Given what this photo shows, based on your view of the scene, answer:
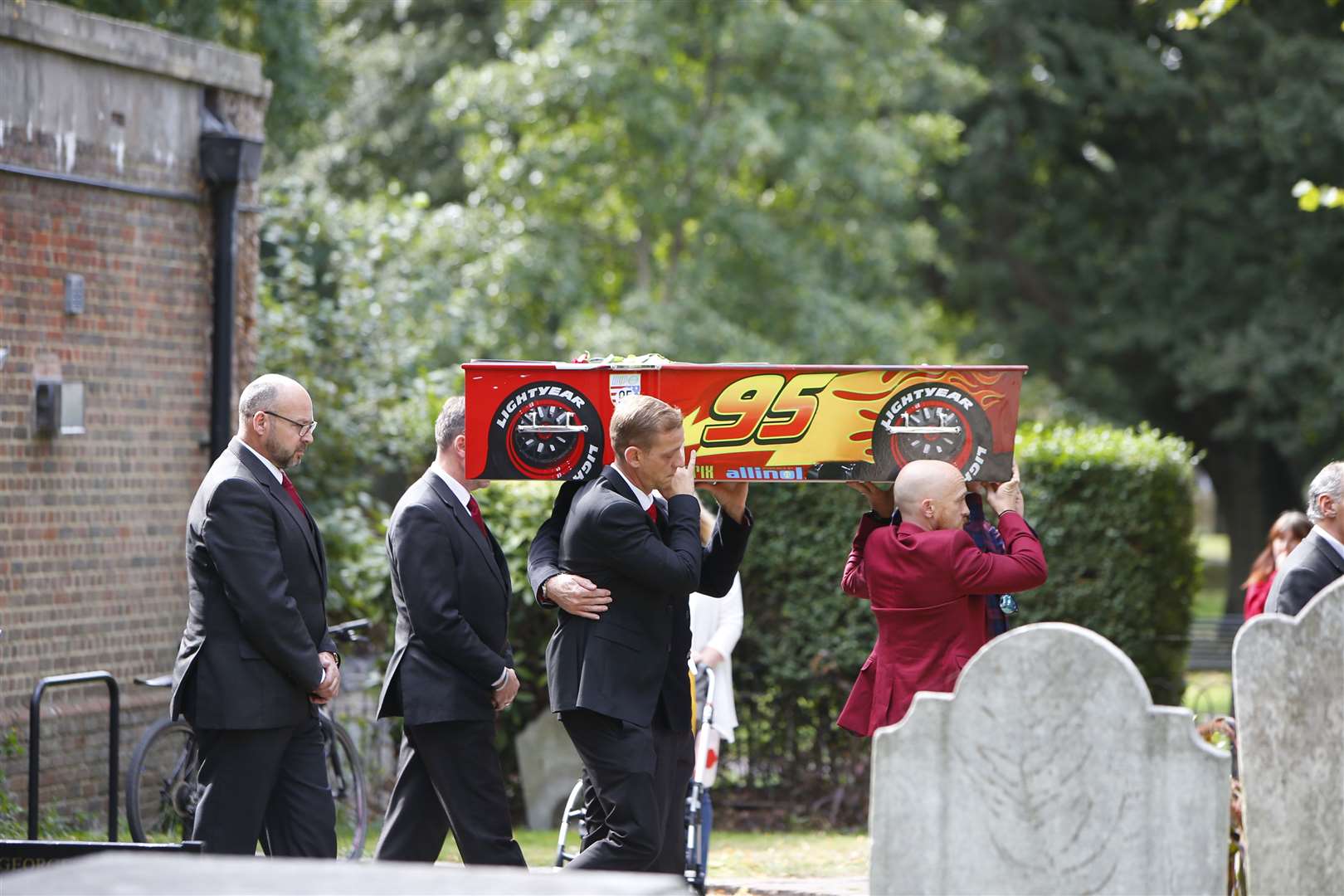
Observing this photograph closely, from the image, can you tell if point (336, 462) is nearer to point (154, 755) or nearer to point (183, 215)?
point (183, 215)

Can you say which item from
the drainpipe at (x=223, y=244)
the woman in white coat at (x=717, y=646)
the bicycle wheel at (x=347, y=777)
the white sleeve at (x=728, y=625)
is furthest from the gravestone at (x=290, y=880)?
the drainpipe at (x=223, y=244)

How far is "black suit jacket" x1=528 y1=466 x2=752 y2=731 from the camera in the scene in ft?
18.9

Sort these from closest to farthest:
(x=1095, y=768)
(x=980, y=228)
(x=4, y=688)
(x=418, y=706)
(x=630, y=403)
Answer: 1. (x=1095, y=768)
2. (x=630, y=403)
3. (x=418, y=706)
4. (x=4, y=688)
5. (x=980, y=228)

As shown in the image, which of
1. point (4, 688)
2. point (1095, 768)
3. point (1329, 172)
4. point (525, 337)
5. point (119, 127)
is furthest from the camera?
point (1329, 172)

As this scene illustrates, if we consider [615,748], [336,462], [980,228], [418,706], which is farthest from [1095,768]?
[980,228]

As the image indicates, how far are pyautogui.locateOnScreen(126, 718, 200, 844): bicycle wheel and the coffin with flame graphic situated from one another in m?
3.36

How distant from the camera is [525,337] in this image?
22078 millimetres

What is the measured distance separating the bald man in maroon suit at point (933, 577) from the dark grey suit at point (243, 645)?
204cm

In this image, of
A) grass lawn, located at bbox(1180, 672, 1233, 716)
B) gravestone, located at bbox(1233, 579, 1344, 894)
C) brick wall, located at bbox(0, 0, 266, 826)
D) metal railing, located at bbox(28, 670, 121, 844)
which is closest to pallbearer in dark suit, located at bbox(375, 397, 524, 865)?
metal railing, located at bbox(28, 670, 121, 844)

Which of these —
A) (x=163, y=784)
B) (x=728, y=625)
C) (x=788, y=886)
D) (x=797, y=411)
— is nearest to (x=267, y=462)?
(x=797, y=411)

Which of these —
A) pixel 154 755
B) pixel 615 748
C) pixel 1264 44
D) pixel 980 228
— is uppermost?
pixel 1264 44

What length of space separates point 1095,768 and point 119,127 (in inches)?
290

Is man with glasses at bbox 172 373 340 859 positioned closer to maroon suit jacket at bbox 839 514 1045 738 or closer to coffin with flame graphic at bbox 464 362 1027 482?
coffin with flame graphic at bbox 464 362 1027 482

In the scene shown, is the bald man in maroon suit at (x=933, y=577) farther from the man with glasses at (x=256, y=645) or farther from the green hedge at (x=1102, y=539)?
the green hedge at (x=1102, y=539)
